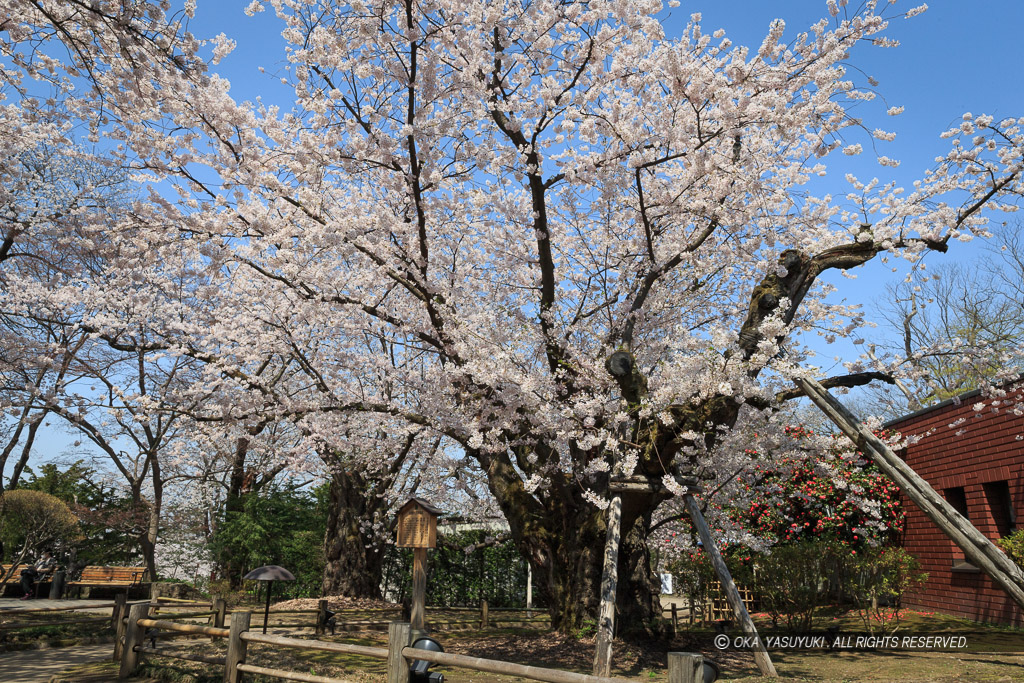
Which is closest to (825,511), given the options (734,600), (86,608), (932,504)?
(734,600)

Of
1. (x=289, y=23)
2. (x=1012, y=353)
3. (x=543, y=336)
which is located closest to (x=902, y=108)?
(x=1012, y=353)

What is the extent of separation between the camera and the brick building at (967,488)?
10.3 metres

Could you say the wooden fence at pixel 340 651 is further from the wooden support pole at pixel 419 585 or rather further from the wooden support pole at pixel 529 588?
the wooden support pole at pixel 529 588

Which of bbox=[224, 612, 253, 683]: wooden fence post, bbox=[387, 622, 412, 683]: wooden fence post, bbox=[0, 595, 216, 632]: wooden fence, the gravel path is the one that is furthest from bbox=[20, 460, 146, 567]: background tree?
bbox=[387, 622, 412, 683]: wooden fence post

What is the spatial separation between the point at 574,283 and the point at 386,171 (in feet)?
13.2

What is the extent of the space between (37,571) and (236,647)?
14.4 metres

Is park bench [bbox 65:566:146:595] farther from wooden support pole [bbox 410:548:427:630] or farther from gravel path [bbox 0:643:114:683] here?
wooden support pole [bbox 410:548:427:630]

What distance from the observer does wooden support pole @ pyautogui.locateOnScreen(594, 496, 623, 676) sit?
264 inches

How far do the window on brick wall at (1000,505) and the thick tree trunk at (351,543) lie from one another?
13.0 metres

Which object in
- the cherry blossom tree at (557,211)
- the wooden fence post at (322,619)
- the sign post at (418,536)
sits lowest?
the wooden fence post at (322,619)

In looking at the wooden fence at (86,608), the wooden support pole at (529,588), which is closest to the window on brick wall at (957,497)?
the wooden support pole at (529,588)

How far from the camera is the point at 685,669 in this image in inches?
156

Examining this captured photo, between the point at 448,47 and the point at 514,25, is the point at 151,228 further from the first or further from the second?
the point at 514,25

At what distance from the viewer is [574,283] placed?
11.3m
